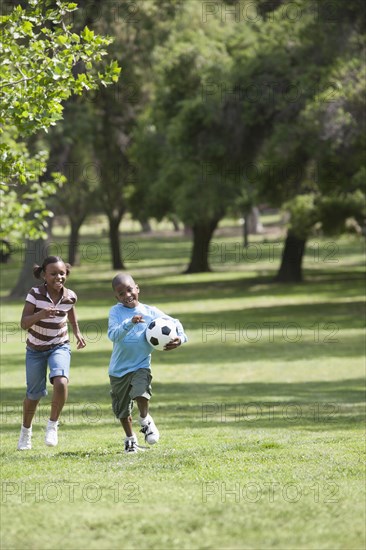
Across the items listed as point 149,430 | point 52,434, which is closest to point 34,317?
point 52,434

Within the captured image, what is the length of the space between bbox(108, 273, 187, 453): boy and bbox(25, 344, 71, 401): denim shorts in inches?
23.3

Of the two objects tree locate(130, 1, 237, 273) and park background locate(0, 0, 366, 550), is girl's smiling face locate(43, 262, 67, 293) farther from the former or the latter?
tree locate(130, 1, 237, 273)

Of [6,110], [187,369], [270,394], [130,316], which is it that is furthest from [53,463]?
[187,369]

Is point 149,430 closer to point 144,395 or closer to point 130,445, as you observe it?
point 130,445

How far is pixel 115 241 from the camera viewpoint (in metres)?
60.1

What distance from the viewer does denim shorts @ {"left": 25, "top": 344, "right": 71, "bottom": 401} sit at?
10227 mm

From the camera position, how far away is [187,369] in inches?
882

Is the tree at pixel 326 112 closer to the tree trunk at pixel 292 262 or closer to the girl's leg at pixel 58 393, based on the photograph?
the tree trunk at pixel 292 262

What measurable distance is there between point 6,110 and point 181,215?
106ft

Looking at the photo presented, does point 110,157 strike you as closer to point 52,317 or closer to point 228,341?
point 228,341

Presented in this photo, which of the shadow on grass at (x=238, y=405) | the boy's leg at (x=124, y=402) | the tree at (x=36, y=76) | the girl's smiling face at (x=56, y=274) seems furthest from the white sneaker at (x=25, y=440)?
→ the tree at (x=36, y=76)

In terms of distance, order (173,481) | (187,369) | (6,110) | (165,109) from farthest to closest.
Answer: (165,109)
(187,369)
(6,110)
(173,481)

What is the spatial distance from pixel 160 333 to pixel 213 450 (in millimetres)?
1270

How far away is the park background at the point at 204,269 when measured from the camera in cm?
723
